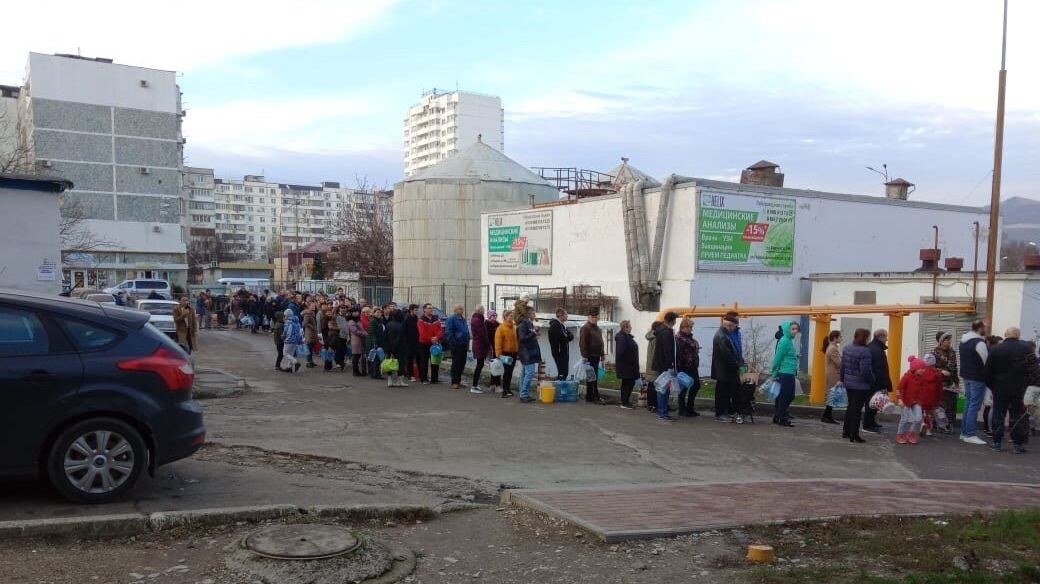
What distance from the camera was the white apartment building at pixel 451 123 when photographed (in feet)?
458

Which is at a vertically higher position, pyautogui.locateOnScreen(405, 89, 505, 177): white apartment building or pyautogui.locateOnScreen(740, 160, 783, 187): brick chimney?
pyautogui.locateOnScreen(405, 89, 505, 177): white apartment building

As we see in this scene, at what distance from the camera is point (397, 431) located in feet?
34.5

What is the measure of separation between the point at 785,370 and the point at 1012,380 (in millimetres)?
3122

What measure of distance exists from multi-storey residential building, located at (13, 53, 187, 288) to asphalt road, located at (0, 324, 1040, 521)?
5709 centimetres

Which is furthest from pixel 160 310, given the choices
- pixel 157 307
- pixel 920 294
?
pixel 920 294

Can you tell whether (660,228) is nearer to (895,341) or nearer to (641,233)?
(641,233)

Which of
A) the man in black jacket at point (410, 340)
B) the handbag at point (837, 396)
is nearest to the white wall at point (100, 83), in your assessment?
the man in black jacket at point (410, 340)

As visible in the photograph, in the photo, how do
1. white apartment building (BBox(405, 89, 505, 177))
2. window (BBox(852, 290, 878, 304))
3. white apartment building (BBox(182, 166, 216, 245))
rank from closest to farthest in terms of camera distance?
window (BBox(852, 290, 878, 304)), white apartment building (BBox(182, 166, 216, 245)), white apartment building (BBox(405, 89, 505, 177))

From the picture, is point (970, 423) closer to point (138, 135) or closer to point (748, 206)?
point (748, 206)

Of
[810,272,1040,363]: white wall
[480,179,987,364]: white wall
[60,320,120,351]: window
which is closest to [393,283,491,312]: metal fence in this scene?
[480,179,987,364]: white wall

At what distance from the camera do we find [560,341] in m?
14.9

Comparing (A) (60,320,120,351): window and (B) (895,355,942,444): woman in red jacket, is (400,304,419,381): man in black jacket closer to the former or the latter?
(B) (895,355,942,444): woman in red jacket

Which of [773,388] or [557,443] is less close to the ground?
[773,388]

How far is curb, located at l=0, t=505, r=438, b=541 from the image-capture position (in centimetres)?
520
